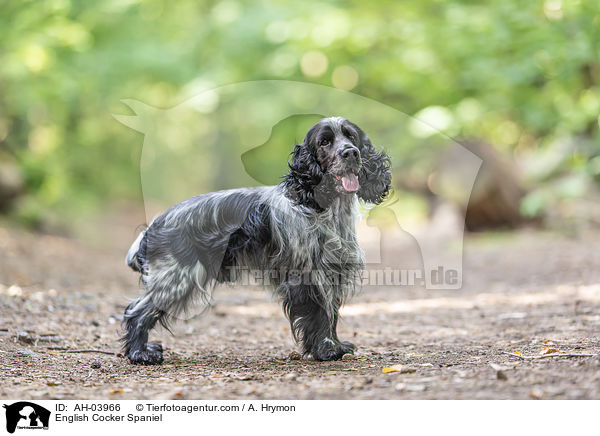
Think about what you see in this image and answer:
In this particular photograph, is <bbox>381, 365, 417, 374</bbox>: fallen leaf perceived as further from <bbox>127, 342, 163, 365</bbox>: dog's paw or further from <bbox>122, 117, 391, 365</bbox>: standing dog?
<bbox>127, 342, 163, 365</bbox>: dog's paw

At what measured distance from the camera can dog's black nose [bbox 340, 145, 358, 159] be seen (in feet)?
13.3

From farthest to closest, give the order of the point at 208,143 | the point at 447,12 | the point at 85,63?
1. the point at 208,143
2. the point at 85,63
3. the point at 447,12

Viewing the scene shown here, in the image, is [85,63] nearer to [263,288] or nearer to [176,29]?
[176,29]

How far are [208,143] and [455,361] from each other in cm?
1757

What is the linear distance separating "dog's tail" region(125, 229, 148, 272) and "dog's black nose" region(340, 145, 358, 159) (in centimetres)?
155

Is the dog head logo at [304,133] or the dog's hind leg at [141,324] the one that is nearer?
the dog's hind leg at [141,324]

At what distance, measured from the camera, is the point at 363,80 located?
12.7m

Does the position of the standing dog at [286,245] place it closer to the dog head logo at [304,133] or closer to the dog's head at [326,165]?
the dog's head at [326,165]

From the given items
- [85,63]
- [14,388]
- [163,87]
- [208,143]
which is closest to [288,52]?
[85,63]

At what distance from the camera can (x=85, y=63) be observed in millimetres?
13391

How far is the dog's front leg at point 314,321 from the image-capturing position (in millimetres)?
4148

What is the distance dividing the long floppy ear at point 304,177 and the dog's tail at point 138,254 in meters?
1.11
